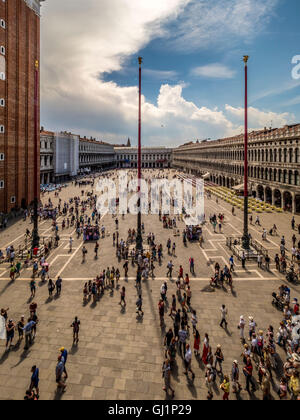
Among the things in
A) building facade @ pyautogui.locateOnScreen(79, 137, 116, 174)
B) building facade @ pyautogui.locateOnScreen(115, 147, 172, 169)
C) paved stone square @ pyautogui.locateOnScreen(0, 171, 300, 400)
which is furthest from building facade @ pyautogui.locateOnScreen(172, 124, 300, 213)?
building facade @ pyautogui.locateOnScreen(115, 147, 172, 169)

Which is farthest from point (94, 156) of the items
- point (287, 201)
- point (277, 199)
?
point (287, 201)

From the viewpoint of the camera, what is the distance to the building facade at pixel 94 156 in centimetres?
10175

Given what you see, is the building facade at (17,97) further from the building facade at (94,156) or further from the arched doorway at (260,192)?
the building facade at (94,156)

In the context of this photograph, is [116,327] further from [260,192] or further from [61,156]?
[61,156]

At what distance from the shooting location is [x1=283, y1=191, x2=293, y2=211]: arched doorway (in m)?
41.0

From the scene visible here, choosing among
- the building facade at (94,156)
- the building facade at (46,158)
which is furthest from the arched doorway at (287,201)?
the building facade at (94,156)

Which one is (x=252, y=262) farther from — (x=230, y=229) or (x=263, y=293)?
→ (x=230, y=229)

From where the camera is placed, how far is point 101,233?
3053 centimetres

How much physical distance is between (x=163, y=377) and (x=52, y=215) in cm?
3124

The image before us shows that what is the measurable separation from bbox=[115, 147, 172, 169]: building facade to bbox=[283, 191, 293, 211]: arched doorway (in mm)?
134329

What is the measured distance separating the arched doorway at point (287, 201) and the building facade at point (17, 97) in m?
44.3

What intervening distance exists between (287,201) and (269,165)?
26.6 feet

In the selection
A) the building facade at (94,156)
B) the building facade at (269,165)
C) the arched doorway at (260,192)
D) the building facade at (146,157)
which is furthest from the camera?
Answer: the building facade at (146,157)

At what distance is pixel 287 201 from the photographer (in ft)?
139
